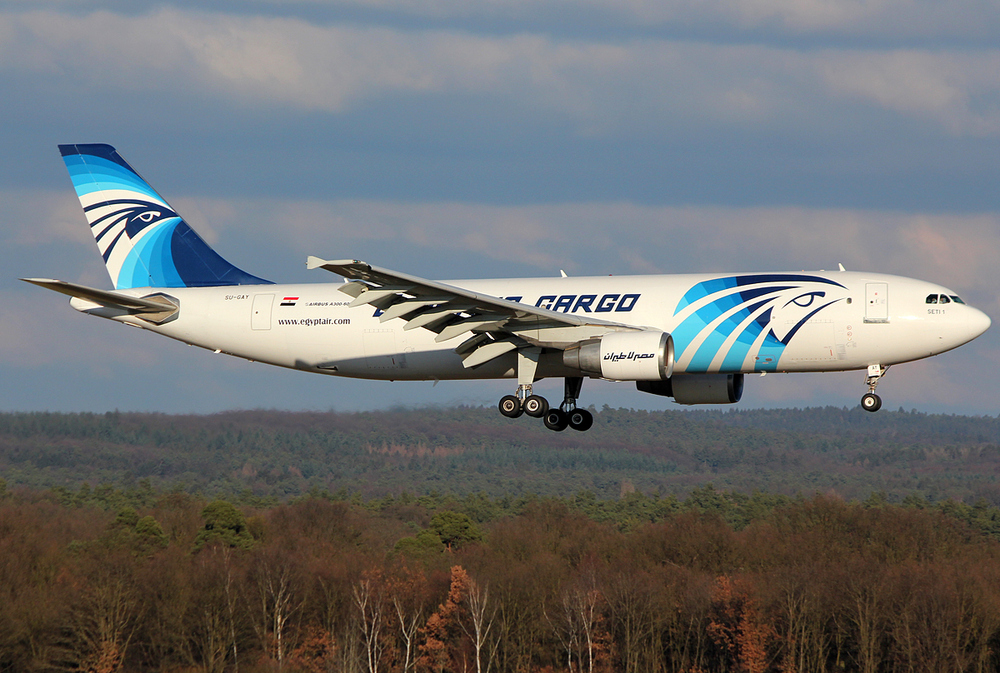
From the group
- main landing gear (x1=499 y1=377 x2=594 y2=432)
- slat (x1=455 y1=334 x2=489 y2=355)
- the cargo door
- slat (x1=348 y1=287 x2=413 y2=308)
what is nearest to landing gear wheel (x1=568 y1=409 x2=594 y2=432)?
main landing gear (x1=499 y1=377 x2=594 y2=432)

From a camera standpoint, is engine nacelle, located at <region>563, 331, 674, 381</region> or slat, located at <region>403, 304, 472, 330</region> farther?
slat, located at <region>403, 304, 472, 330</region>

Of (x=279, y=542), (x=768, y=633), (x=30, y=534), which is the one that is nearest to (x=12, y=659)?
(x=30, y=534)

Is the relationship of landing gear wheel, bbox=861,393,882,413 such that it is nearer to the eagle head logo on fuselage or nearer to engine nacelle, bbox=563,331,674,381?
the eagle head logo on fuselage

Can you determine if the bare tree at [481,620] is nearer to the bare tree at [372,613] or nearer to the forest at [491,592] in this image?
the forest at [491,592]

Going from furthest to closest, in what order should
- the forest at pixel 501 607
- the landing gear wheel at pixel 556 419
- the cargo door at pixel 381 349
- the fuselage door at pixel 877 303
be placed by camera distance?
1. the forest at pixel 501 607
2. the cargo door at pixel 381 349
3. the landing gear wheel at pixel 556 419
4. the fuselage door at pixel 877 303

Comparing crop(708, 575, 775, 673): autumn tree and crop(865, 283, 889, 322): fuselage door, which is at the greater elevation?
crop(865, 283, 889, 322): fuselage door

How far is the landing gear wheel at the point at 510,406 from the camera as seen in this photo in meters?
40.8

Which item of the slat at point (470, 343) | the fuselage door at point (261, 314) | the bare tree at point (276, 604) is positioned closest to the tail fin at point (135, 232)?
the fuselage door at point (261, 314)

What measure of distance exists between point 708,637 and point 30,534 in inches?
2118

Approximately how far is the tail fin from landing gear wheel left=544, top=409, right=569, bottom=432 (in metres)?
12.5

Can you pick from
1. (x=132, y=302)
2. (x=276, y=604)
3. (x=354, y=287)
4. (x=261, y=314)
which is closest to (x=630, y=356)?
(x=354, y=287)

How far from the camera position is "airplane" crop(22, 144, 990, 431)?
38.0m

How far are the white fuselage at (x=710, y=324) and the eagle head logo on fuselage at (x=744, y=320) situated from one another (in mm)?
32

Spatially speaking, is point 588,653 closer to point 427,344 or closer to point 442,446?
point 427,344
